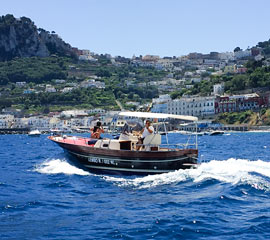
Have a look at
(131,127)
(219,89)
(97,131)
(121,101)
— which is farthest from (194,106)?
(131,127)

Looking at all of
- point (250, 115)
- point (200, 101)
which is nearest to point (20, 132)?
point (200, 101)

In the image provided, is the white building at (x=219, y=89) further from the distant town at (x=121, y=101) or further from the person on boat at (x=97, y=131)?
the person on boat at (x=97, y=131)

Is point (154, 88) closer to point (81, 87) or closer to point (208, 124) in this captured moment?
point (81, 87)

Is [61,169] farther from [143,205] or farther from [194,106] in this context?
[194,106]

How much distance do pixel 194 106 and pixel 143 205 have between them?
393 ft

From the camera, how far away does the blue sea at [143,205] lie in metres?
11.5

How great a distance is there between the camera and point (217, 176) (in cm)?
1794

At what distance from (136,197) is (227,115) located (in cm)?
10722

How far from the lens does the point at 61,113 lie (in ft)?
497

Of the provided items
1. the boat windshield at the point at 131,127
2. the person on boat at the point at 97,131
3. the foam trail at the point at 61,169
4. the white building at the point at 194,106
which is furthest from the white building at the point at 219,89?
the boat windshield at the point at 131,127

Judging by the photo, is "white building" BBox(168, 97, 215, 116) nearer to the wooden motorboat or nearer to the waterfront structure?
→ the waterfront structure

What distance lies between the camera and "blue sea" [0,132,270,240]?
11.5 m

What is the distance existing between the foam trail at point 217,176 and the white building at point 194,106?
4309 inches

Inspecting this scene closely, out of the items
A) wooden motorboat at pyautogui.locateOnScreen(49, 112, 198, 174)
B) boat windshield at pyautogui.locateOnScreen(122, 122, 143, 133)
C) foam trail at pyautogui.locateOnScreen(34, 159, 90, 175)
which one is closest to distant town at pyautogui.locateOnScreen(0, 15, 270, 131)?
foam trail at pyautogui.locateOnScreen(34, 159, 90, 175)
